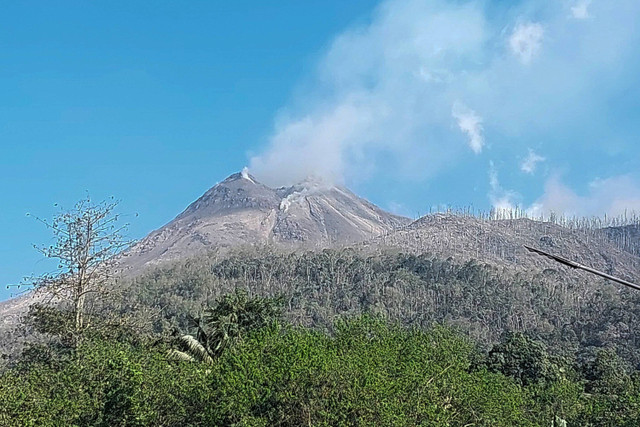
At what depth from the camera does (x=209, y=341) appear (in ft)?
100

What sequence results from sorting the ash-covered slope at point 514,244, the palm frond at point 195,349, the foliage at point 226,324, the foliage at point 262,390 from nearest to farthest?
the foliage at point 262,390
the palm frond at point 195,349
the foliage at point 226,324
the ash-covered slope at point 514,244

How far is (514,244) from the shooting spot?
590 feet

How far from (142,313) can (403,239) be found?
163172 millimetres

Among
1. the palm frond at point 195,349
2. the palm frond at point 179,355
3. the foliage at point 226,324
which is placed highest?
the foliage at point 226,324

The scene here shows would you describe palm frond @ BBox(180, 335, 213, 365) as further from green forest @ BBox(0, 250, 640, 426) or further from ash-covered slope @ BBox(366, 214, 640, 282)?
ash-covered slope @ BBox(366, 214, 640, 282)

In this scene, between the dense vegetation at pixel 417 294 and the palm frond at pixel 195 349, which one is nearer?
the palm frond at pixel 195 349

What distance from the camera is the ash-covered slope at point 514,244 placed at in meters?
169

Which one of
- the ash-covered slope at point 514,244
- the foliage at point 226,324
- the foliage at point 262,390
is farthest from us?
the ash-covered slope at point 514,244

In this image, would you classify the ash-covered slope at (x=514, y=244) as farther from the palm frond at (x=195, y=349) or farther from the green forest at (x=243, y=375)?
the palm frond at (x=195, y=349)

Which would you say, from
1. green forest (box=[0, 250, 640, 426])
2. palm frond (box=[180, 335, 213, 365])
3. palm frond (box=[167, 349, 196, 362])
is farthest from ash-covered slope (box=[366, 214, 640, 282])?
palm frond (box=[167, 349, 196, 362])

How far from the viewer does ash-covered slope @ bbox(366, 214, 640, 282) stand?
16900cm

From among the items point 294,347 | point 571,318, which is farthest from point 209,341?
point 571,318

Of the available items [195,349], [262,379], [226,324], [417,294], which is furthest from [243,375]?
[417,294]

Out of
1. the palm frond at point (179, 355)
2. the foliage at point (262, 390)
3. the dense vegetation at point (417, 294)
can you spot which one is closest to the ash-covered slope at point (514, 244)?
the dense vegetation at point (417, 294)
